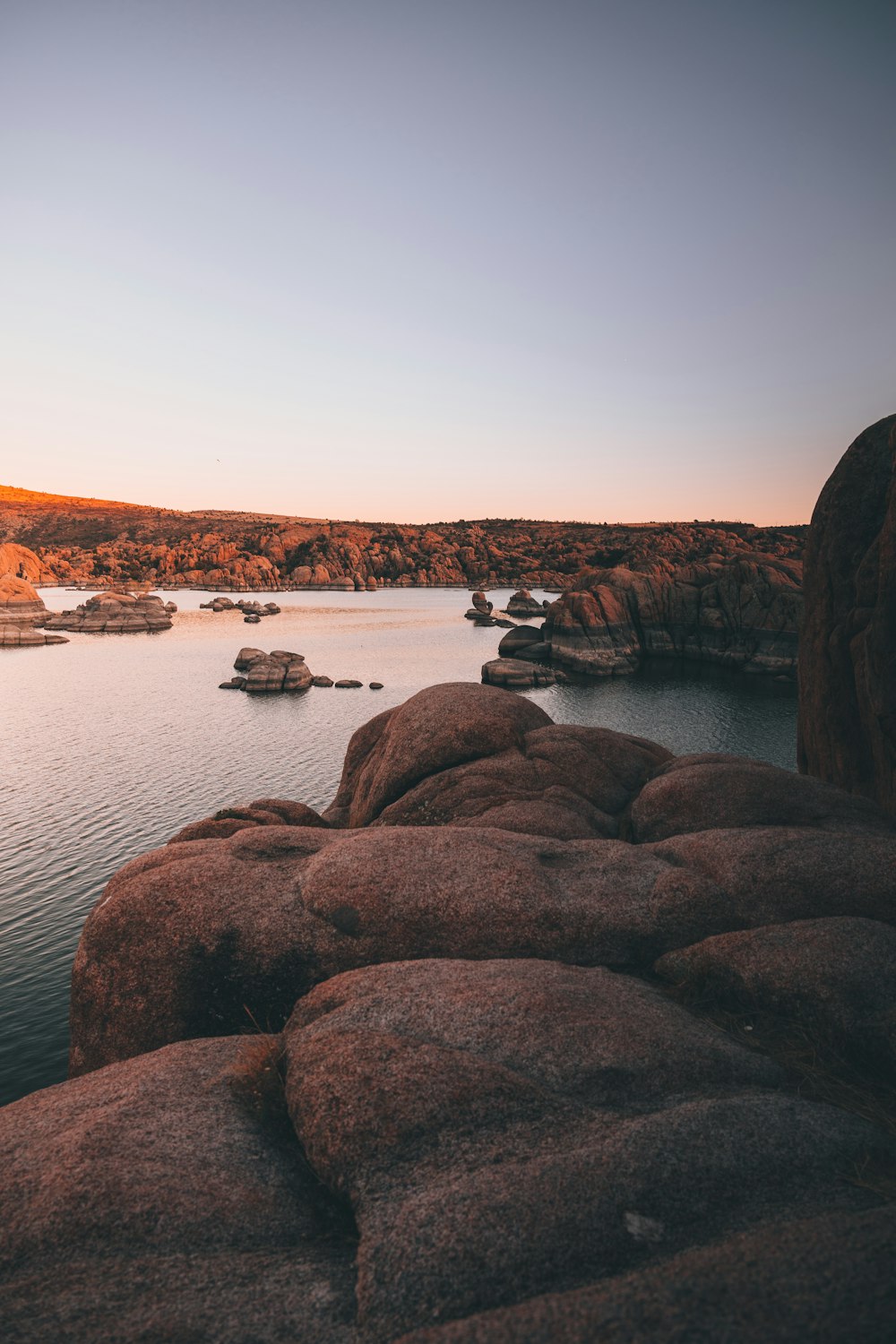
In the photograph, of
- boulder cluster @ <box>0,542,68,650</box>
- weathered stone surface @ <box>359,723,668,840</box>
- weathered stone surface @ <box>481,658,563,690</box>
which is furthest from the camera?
boulder cluster @ <box>0,542,68,650</box>

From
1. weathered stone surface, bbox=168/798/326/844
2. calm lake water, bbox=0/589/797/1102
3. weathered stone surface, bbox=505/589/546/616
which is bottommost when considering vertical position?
calm lake water, bbox=0/589/797/1102

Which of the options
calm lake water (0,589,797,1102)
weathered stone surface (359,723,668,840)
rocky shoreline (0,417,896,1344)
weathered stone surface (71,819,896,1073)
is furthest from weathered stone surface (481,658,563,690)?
weathered stone surface (71,819,896,1073)

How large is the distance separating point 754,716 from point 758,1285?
64.0 metres

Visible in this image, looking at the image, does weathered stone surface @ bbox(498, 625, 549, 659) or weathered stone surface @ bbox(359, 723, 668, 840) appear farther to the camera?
weathered stone surface @ bbox(498, 625, 549, 659)

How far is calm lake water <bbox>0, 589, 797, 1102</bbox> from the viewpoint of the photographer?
2439 cm

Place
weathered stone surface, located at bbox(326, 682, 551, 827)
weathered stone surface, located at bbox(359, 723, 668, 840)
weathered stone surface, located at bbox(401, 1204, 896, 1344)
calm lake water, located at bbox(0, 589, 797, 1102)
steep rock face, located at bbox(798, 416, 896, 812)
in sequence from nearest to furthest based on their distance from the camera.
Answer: weathered stone surface, located at bbox(401, 1204, 896, 1344) < weathered stone surface, located at bbox(359, 723, 668, 840) < steep rock face, located at bbox(798, 416, 896, 812) < weathered stone surface, located at bbox(326, 682, 551, 827) < calm lake water, located at bbox(0, 589, 797, 1102)

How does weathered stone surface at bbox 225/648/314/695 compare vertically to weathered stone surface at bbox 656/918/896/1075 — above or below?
below

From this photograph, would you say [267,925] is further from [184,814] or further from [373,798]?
[184,814]

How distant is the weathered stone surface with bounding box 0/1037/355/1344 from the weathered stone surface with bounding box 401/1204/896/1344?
5.42 feet

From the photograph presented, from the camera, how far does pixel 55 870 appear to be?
2972 centimetres

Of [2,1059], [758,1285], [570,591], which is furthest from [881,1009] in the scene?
[570,591]

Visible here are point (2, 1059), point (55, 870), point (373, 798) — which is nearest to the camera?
point (2, 1059)

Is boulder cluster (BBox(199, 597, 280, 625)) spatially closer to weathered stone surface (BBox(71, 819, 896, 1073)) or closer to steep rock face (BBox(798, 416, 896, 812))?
steep rock face (BBox(798, 416, 896, 812))

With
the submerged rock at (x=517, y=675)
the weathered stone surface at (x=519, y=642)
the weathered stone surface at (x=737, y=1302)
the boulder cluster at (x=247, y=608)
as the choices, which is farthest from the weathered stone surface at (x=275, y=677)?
the weathered stone surface at (x=737, y=1302)
